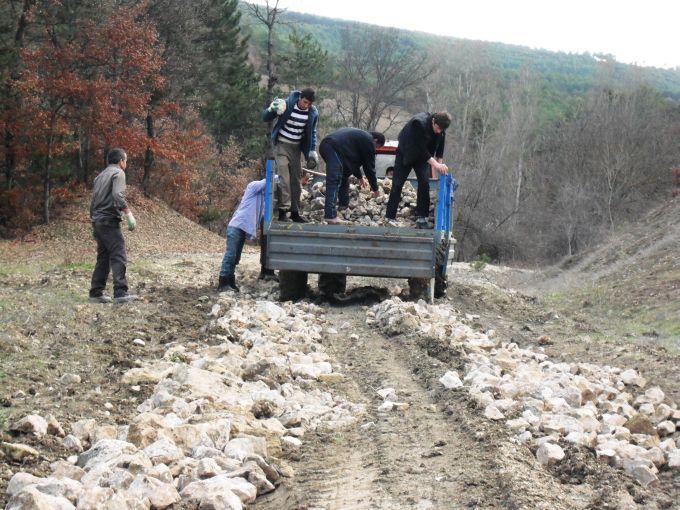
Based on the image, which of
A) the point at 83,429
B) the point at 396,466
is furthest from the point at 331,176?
the point at 396,466

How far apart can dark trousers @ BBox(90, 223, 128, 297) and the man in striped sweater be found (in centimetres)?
249

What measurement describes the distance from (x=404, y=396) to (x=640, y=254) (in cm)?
1681

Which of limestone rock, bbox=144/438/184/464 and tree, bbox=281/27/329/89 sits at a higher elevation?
tree, bbox=281/27/329/89

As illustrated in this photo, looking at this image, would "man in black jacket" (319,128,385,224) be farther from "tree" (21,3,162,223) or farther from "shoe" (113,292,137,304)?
"tree" (21,3,162,223)

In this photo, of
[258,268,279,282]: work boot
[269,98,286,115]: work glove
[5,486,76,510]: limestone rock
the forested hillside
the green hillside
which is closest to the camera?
[5,486,76,510]: limestone rock

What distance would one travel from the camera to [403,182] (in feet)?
40.1

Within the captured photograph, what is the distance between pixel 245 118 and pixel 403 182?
3525cm

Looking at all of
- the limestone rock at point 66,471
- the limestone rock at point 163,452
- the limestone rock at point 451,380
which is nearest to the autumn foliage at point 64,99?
the limestone rock at point 451,380

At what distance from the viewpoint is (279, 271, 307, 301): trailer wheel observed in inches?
474

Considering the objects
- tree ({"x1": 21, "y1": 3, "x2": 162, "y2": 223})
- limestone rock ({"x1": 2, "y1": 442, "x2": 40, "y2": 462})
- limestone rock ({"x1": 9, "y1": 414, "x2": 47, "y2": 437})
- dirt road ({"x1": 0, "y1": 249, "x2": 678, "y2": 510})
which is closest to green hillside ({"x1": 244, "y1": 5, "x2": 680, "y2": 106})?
tree ({"x1": 21, "y1": 3, "x2": 162, "y2": 223})

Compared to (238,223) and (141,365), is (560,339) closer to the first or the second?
(238,223)

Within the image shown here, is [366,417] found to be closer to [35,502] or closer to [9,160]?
[35,502]

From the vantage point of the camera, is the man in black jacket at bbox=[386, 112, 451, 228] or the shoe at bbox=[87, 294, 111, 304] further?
the man in black jacket at bbox=[386, 112, 451, 228]

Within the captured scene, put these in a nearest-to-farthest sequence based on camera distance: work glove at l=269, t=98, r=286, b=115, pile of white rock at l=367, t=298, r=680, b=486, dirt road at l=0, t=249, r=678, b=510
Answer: dirt road at l=0, t=249, r=678, b=510, pile of white rock at l=367, t=298, r=680, b=486, work glove at l=269, t=98, r=286, b=115
